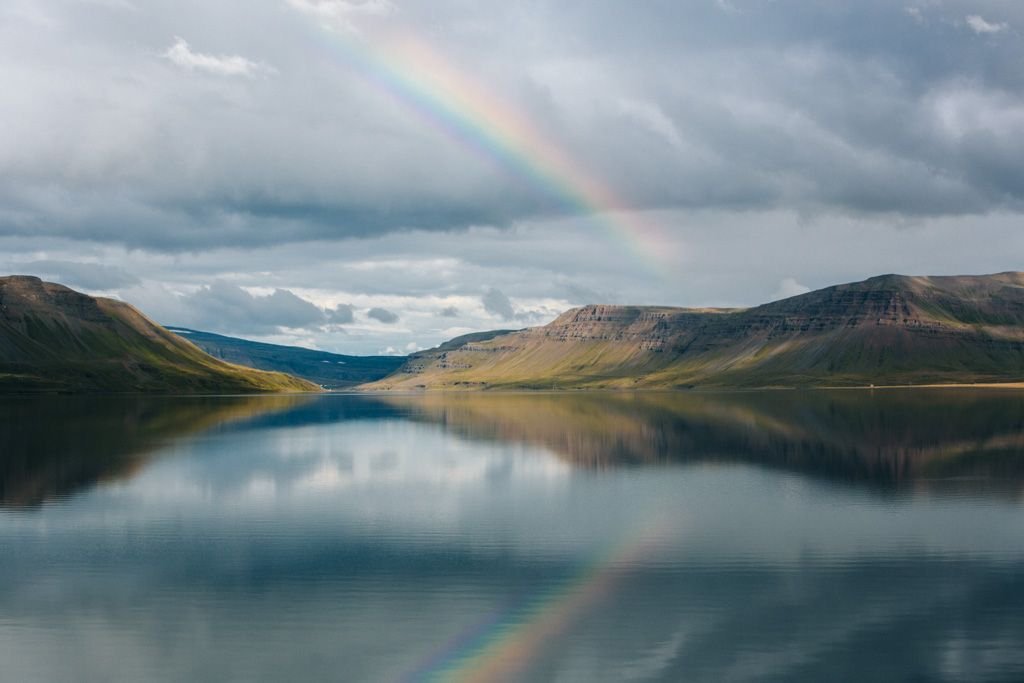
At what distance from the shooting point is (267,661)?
3447 cm

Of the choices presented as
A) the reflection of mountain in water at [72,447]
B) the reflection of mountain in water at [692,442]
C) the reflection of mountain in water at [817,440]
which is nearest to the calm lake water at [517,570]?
the reflection of mountain in water at [72,447]

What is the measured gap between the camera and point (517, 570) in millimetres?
47812

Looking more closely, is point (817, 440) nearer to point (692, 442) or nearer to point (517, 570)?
point (692, 442)

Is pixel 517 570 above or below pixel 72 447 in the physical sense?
below

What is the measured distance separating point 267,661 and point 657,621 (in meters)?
15.3

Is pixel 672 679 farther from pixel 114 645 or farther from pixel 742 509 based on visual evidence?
pixel 742 509

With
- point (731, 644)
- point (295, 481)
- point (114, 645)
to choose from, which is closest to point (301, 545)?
point (114, 645)

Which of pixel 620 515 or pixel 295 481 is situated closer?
pixel 620 515

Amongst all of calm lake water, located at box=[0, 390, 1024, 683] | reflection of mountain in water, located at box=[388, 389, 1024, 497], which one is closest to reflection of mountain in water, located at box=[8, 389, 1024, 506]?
reflection of mountain in water, located at box=[388, 389, 1024, 497]

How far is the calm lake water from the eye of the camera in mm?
34812

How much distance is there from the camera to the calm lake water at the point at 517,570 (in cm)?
3481

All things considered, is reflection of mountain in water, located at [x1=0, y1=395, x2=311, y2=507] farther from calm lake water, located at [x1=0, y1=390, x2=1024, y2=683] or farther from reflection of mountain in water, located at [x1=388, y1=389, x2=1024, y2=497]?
reflection of mountain in water, located at [x1=388, y1=389, x2=1024, y2=497]

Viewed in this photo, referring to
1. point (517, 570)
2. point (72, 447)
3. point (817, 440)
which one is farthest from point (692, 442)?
point (517, 570)

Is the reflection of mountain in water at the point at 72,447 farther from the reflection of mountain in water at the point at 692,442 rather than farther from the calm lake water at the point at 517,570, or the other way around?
the calm lake water at the point at 517,570
